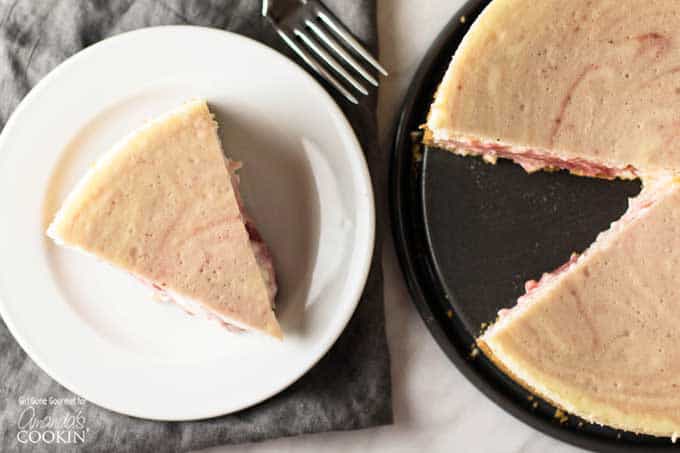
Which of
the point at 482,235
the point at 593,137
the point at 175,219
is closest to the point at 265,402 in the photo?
the point at 175,219

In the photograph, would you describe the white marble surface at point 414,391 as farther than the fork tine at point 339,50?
Yes

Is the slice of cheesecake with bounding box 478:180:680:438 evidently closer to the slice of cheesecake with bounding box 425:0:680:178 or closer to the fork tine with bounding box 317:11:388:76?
the slice of cheesecake with bounding box 425:0:680:178

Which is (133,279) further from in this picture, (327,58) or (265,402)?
(327,58)

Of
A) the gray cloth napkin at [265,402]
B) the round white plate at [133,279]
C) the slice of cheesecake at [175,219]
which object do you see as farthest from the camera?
the gray cloth napkin at [265,402]

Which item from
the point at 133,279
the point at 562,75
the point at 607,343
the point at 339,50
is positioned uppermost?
the point at 562,75

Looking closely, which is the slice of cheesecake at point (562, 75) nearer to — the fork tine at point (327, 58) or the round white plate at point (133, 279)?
the fork tine at point (327, 58)

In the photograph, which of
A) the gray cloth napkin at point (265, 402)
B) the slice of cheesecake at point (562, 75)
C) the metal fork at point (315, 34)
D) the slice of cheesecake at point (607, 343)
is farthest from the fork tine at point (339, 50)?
the slice of cheesecake at point (607, 343)
